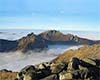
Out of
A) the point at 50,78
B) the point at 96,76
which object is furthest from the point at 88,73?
the point at 50,78

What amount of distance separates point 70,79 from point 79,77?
4.60 m

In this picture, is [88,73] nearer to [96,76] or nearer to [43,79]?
[96,76]

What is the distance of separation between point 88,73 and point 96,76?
455 centimetres

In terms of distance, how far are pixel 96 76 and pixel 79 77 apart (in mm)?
8615

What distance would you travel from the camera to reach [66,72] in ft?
645

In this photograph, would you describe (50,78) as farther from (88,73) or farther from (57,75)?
(88,73)

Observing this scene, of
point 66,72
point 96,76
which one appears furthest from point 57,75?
point 96,76

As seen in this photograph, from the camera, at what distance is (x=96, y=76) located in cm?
19700

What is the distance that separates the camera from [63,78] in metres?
193

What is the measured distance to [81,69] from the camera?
199375mm

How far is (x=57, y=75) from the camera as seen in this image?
653 feet

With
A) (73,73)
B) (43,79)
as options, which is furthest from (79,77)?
(43,79)

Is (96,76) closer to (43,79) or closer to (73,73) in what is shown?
(73,73)

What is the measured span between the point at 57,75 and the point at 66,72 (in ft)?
16.6
